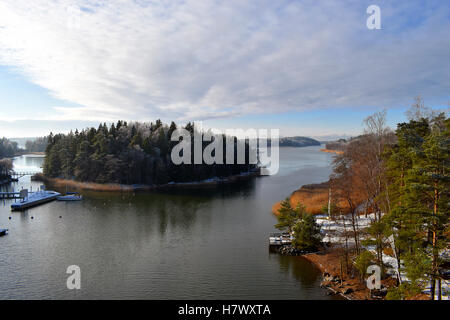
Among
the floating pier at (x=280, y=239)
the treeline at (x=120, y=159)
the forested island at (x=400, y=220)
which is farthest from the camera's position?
the treeline at (x=120, y=159)

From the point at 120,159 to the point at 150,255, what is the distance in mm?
46991

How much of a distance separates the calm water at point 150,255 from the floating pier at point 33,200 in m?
1.71

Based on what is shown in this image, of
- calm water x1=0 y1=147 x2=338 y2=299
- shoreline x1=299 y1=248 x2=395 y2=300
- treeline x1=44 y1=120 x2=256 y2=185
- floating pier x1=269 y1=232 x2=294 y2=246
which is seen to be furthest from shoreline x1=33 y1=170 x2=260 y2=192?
shoreline x1=299 y1=248 x2=395 y2=300

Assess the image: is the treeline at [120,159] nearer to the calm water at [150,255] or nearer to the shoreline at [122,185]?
the shoreline at [122,185]

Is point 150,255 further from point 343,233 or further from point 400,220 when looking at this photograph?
point 400,220

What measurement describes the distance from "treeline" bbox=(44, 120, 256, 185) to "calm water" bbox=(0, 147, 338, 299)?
21.7m

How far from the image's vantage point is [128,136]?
75.2m

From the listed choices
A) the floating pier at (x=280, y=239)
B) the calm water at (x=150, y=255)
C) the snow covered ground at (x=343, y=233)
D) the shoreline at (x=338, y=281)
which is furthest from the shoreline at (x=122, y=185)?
the shoreline at (x=338, y=281)

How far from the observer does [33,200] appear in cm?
4938

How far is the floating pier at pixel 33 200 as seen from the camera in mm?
46156

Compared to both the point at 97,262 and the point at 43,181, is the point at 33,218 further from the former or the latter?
the point at 43,181

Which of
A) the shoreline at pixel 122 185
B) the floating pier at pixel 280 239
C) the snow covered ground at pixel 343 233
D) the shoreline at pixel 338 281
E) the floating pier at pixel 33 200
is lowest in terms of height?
the shoreline at pixel 338 281

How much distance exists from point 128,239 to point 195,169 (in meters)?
44.9
